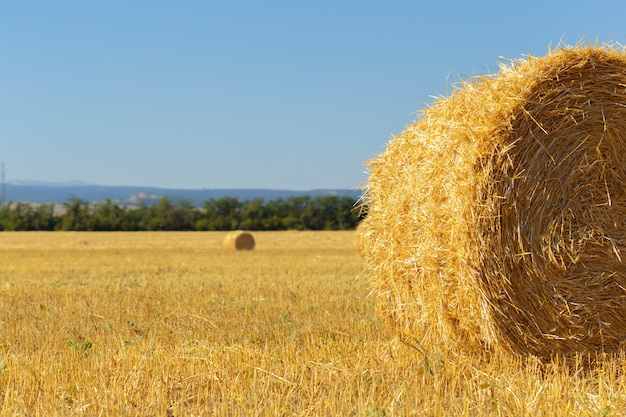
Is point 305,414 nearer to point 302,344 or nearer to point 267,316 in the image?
point 302,344

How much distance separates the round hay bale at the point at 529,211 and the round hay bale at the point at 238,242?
69.6 feet

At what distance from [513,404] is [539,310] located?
46.5 inches

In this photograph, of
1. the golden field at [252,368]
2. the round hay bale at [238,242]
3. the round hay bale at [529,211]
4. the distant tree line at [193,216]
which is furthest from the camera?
the distant tree line at [193,216]

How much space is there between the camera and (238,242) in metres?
27.3

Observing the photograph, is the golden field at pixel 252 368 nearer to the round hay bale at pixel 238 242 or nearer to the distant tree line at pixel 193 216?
the round hay bale at pixel 238 242

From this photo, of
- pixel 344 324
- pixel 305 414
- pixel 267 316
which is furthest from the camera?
pixel 267 316

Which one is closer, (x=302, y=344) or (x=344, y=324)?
(x=302, y=344)

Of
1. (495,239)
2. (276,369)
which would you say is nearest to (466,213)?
(495,239)

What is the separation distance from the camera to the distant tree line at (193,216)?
153 feet

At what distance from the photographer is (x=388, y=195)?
22.8 ft

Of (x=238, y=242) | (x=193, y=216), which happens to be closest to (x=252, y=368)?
(x=238, y=242)

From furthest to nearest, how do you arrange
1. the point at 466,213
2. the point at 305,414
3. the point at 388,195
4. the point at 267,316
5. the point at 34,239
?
the point at 34,239
the point at 267,316
the point at 388,195
the point at 466,213
the point at 305,414

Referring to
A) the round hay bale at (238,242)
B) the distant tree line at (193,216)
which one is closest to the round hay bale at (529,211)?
the round hay bale at (238,242)

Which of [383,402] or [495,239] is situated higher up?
[495,239]
